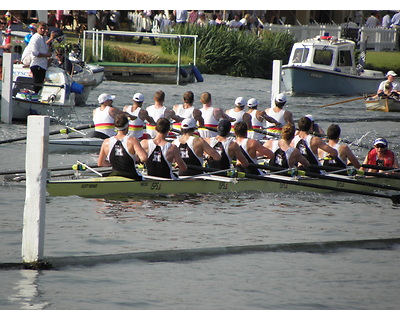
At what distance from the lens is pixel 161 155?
13203 millimetres

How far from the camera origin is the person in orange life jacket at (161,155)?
43.3 ft

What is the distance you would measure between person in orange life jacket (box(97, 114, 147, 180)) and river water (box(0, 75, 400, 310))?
508 mm

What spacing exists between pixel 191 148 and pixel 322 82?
60.4ft

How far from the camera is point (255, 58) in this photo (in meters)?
35.8

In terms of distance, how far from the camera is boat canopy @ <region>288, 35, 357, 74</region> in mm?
31141

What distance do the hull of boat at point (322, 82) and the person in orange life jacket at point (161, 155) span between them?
17.9 m

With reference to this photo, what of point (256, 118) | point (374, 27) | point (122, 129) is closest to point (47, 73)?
point (256, 118)

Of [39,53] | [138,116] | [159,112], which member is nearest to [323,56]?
[39,53]

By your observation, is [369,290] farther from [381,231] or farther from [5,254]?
[5,254]

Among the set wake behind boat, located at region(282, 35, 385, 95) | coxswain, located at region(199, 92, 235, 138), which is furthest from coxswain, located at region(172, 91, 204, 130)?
wake behind boat, located at region(282, 35, 385, 95)

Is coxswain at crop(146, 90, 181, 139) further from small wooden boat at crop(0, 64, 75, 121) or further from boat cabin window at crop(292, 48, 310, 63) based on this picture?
boat cabin window at crop(292, 48, 310, 63)

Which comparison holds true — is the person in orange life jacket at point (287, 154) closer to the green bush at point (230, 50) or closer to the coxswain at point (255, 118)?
the coxswain at point (255, 118)

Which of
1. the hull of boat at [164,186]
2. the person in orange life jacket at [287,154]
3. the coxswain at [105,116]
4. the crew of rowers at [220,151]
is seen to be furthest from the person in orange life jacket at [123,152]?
the coxswain at [105,116]

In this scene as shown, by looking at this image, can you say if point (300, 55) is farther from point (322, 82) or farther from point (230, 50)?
point (230, 50)
